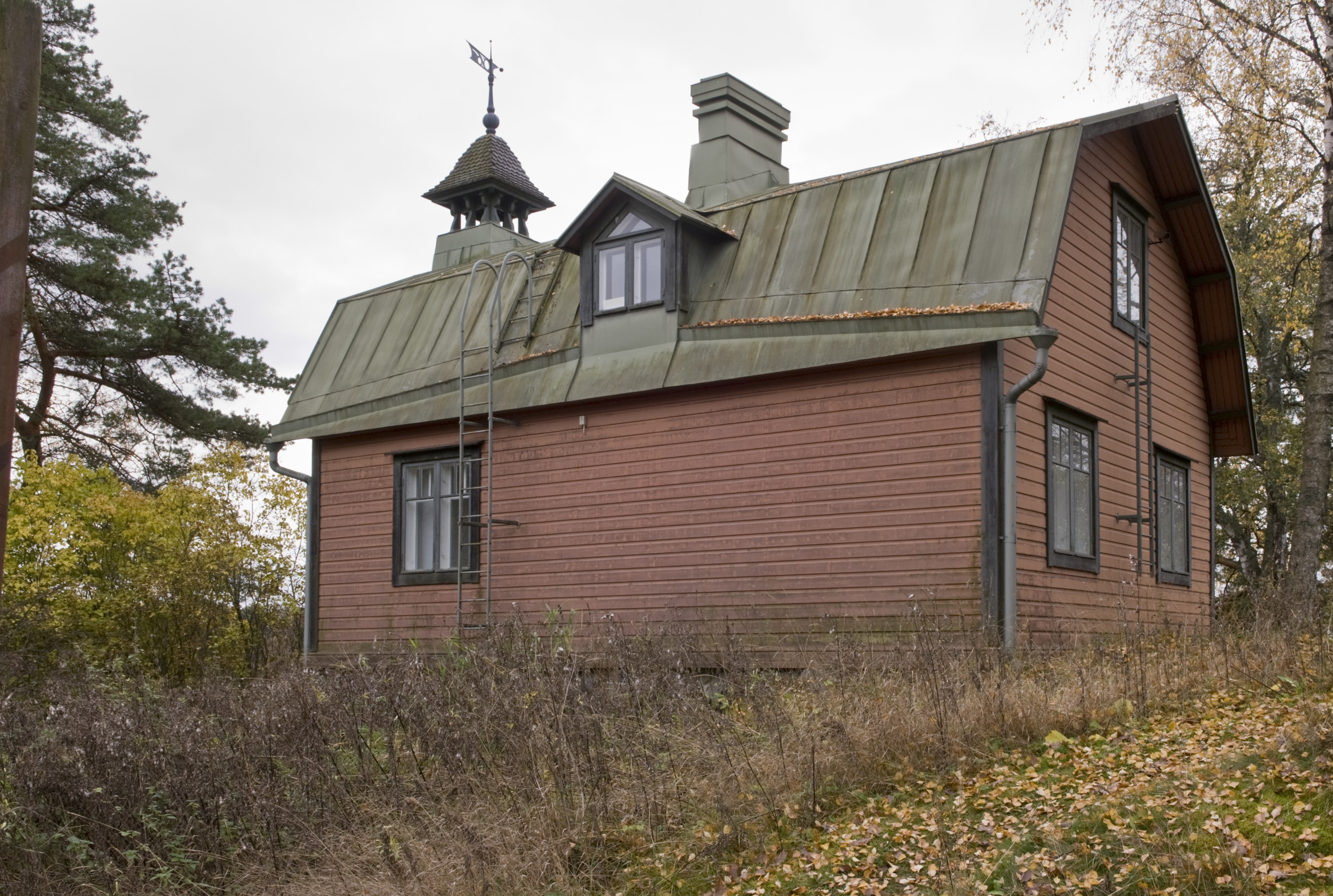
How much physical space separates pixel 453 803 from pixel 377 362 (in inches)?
407

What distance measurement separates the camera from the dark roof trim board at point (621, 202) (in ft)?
45.7

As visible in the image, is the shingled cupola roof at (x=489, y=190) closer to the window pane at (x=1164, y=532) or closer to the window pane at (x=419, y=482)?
the window pane at (x=419, y=482)

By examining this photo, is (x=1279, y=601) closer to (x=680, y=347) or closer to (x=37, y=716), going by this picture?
(x=680, y=347)

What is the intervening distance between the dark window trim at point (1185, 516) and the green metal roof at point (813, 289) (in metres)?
4.17

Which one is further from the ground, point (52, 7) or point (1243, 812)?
point (52, 7)

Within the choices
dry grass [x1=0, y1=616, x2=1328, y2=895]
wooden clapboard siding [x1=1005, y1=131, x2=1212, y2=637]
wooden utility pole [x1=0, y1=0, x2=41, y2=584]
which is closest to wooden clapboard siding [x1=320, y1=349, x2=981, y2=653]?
wooden clapboard siding [x1=1005, y1=131, x2=1212, y2=637]

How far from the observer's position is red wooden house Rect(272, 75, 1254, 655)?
38.9 feet

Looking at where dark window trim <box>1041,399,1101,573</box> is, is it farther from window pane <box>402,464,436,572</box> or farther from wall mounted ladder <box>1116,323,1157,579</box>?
window pane <box>402,464,436,572</box>

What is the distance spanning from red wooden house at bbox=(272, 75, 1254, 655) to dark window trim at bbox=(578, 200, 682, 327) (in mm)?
37

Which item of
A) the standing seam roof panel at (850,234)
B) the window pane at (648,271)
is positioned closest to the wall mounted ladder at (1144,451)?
the standing seam roof panel at (850,234)

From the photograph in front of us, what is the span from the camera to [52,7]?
23.8m

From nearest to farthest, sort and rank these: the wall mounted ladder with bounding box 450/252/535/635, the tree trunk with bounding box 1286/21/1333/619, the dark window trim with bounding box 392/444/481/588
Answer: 1. the tree trunk with bounding box 1286/21/1333/619
2. the wall mounted ladder with bounding box 450/252/535/635
3. the dark window trim with bounding box 392/444/481/588

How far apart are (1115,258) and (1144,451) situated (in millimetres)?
2286

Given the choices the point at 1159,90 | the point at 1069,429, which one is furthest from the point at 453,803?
the point at 1159,90
